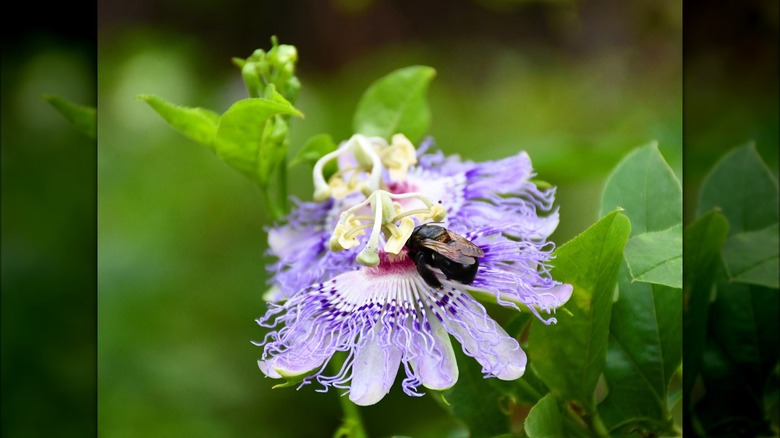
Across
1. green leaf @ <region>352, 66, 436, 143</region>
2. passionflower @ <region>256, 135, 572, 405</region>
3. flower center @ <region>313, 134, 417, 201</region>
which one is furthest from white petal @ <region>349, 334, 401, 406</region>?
green leaf @ <region>352, 66, 436, 143</region>

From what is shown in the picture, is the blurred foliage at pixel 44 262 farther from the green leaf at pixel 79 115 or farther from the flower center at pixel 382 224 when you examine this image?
the flower center at pixel 382 224

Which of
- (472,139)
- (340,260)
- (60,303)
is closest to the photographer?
(340,260)

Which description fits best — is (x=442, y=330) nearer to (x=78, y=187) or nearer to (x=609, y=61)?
(x=78, y=187)

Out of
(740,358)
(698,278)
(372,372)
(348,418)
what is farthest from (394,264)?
(740,358)

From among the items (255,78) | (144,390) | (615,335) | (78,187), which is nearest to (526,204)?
(615,335)

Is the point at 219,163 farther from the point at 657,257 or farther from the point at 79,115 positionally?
the point at 657,257

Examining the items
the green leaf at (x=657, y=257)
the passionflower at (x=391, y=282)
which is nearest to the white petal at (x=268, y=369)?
the passionflower at (x=391, y=282)
